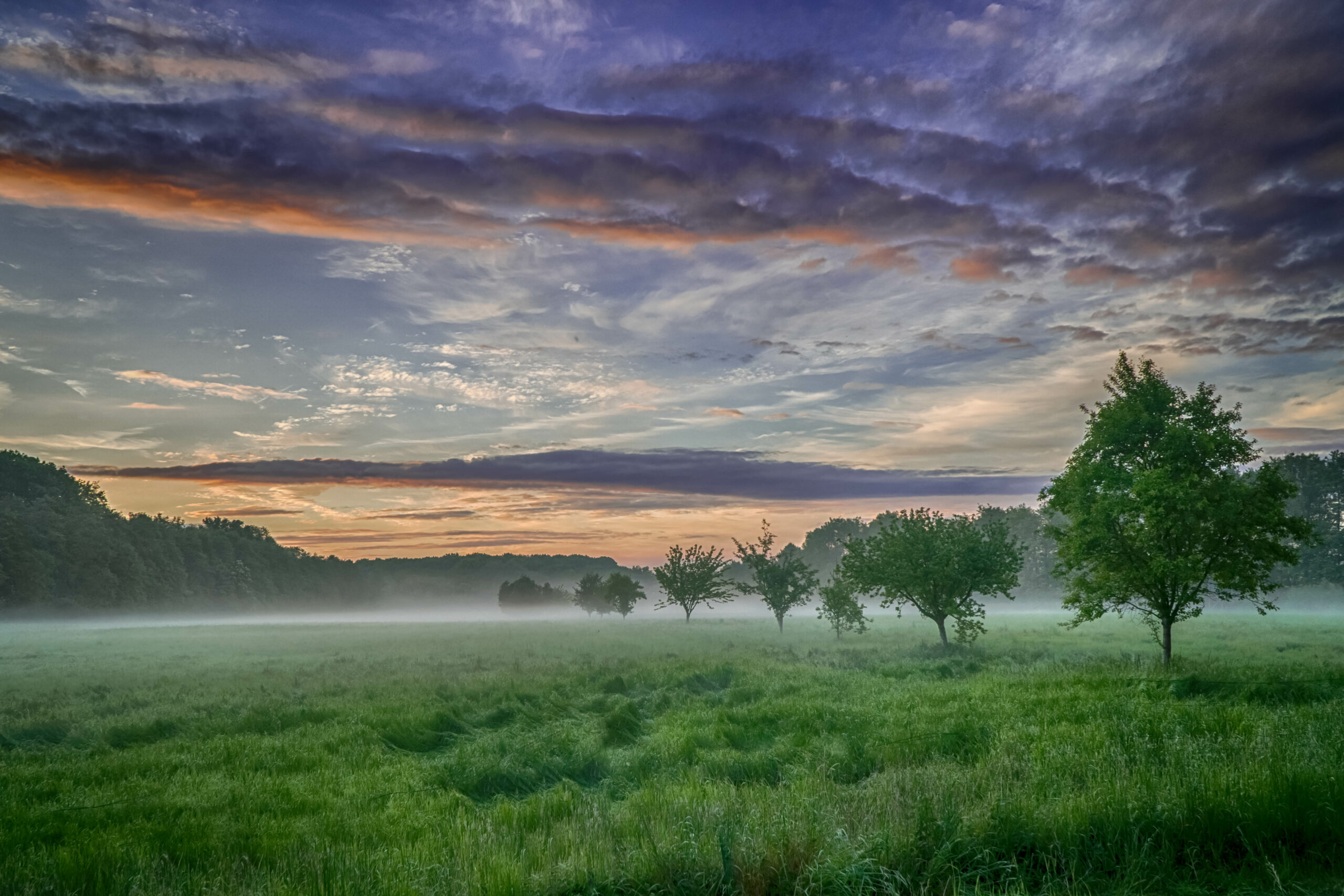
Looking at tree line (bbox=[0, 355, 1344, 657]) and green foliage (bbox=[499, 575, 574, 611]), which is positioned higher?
tree line (bbox=[0, 355, 1344, 657])

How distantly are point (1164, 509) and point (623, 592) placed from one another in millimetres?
82040

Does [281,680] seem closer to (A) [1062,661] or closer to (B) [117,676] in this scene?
(B) [117,676]

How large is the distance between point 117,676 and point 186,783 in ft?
86.3

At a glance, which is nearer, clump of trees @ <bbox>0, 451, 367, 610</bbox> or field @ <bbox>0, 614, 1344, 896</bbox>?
field @ <bbox>0, 614, 1344, 896</bbox>

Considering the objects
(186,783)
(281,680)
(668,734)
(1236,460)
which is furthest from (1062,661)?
(281,680)

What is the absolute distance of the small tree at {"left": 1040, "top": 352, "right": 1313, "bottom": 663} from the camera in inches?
839

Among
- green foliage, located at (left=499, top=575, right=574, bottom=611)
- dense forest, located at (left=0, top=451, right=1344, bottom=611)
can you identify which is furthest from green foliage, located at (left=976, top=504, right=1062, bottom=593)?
green foliage, located at (left=499, top=575, right=574, bottom=611)

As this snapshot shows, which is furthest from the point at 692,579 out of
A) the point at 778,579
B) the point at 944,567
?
the point at 944,567

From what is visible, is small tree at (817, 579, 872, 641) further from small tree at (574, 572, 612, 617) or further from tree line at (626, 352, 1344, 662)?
small tree at (574, 572, 612, 617)

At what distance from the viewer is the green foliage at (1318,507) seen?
267 feet

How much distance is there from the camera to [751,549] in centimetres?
6003

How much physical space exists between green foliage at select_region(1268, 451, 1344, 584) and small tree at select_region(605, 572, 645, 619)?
84069 millimetres

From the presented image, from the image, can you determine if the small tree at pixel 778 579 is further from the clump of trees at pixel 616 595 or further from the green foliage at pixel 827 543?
the green foliage at pixel 827 543

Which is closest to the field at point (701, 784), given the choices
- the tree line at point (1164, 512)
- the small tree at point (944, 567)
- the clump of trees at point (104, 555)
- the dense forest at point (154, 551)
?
the tree line at point (1164, 512)
